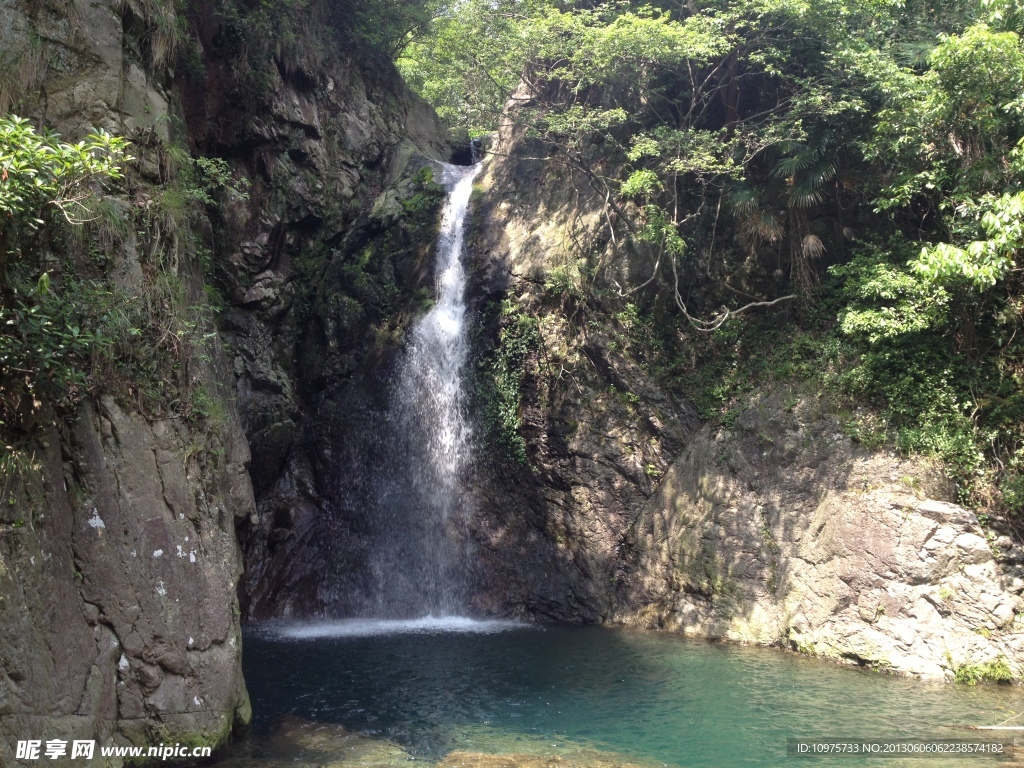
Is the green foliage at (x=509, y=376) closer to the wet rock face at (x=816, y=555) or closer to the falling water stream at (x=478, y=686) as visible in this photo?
the falling water stream at (x=478, y=686)

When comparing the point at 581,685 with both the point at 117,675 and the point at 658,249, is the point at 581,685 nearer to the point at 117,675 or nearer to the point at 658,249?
the point at 117,675

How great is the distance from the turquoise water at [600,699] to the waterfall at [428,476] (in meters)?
2.38

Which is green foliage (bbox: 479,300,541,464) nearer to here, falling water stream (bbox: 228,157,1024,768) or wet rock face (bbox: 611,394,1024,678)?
falling water stream (bbox: 228,157,1024,768)

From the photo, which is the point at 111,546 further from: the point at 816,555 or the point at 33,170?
the point at 816,555

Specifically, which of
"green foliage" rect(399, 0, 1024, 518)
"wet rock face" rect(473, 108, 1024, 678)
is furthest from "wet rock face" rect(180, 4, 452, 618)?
"green foliage" rect(399, 0, 1024, 518)

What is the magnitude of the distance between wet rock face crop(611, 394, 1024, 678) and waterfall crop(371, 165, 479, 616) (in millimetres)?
3767

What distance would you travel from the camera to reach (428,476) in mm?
15641

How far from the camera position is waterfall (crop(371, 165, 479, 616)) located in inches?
593

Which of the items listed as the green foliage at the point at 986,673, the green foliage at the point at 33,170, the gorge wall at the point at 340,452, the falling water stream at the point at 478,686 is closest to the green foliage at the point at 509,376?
the gorge wall at the point at 340,452

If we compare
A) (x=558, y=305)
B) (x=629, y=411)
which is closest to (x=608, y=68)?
(x=558, y=305)

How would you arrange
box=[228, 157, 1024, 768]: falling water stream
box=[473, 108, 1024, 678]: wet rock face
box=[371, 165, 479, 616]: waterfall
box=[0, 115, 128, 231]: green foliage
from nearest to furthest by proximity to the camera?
box=[0, 115, 128, 231]: green foliage → box=[228, 157, 1024, 768]: falling water stream → box=[473, 108, 1024, 678]: wet rock face → box=[371, 165, 479, 616]: waterfall

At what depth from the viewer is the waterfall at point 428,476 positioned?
15.1 meters

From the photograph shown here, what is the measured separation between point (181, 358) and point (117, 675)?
11.3 feet

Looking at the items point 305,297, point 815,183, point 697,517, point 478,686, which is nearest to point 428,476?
point 305,297
